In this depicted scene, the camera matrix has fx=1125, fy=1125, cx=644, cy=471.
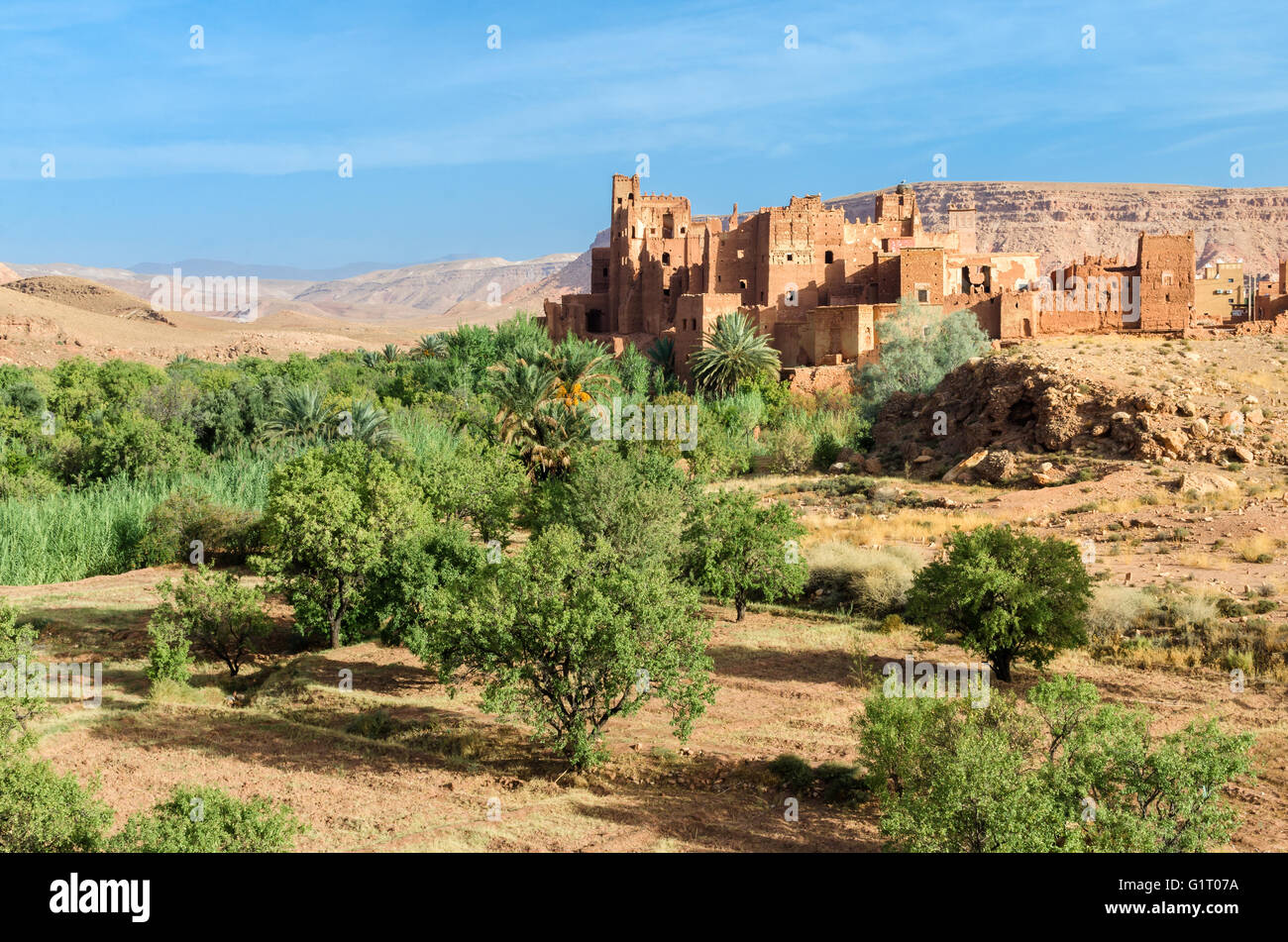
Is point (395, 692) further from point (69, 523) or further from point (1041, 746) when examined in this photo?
point (69, 523)

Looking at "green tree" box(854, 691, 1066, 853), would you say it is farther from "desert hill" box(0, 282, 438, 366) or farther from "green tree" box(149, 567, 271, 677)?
"desert hill" box(0, 282, 438, 366)

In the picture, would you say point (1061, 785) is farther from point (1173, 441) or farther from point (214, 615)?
point (1173, 441)

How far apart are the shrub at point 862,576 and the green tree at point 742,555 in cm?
87

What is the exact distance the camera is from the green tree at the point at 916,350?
126ft

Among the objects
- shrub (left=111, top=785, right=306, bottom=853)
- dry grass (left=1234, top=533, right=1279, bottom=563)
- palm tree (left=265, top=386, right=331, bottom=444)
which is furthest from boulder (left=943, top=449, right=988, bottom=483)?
shrub (left=111, top=785, right=306, bottom=853)

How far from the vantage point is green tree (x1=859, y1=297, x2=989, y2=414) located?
126ft

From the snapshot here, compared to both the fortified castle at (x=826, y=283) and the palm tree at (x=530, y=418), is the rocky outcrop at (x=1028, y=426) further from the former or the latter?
the palm tree at (x=530, y=418)

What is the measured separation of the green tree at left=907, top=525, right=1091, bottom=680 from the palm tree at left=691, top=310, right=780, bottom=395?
2547 cm

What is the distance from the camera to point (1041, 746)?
11906 mm

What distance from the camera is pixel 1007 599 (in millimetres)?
15469

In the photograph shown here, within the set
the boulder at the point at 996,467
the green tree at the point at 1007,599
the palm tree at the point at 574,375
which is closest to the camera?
the green tree at the point at 1007,599

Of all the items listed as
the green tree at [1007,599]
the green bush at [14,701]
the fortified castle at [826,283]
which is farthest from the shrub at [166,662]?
the fortified castle at [826,283]

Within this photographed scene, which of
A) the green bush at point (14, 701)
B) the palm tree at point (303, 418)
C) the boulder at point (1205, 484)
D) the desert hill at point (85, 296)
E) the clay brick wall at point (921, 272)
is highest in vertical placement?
the desert hill at point (85, 296)
